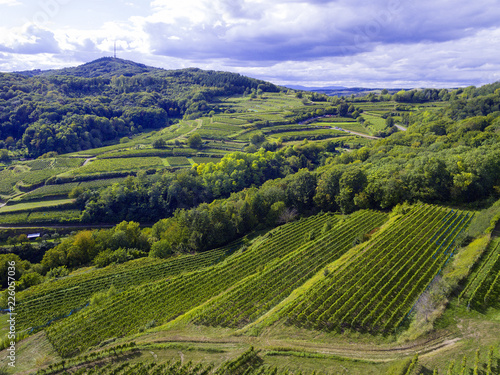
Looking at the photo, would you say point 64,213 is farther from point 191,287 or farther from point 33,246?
point 191,287

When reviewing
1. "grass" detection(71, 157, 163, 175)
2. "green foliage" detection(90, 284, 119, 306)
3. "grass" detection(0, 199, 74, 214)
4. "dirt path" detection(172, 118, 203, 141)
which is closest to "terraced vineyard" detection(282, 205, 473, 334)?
"green foliage" detection(90, 284, 119, 306)

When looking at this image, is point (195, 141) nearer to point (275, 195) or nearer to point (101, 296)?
point (275, 195)

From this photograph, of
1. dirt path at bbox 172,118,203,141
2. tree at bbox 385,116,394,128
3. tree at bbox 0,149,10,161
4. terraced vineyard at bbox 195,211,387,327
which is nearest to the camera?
terraced vineyard at bbox 195,211,387,327

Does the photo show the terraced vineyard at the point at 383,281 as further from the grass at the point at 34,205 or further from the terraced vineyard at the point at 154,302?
the grass at the point at 34,205

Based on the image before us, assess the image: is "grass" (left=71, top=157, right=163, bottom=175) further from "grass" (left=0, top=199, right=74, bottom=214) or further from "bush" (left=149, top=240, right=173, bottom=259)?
"bush" (left=149, top=240, right=173, bottom=259)

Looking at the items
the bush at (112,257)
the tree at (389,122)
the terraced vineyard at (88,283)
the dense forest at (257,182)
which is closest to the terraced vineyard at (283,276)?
the dense forest at (257,182)

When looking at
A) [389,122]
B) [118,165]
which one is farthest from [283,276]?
[389,122]
